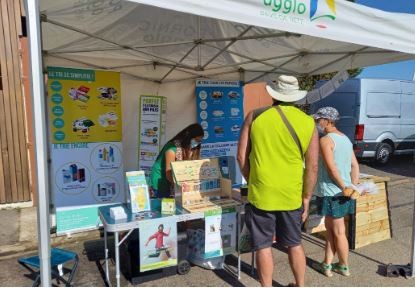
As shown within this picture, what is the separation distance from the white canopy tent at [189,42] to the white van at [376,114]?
3.94 metres

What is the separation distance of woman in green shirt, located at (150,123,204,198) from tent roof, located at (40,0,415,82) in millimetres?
1074

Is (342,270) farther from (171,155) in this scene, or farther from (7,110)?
(7,110)

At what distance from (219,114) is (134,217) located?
3.36 meters

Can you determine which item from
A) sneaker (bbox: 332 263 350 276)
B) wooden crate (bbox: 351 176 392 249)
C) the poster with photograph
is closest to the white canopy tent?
the poster with photograph

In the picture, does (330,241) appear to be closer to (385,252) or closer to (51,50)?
(385,252)

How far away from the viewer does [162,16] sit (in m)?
3.23

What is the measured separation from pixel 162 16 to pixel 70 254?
2.22 metres

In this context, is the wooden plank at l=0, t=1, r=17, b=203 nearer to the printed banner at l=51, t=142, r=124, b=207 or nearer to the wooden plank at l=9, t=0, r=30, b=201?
the wooden plank at l=9, t=0, r=30, b=201

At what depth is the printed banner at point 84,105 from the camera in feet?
14.1

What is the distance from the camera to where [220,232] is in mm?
3062

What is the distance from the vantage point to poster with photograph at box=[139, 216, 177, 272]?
2.75 metres

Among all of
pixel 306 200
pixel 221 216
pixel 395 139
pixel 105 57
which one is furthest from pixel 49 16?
pixel 395 139

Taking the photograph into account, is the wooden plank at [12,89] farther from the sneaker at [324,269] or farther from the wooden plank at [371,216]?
the wooden plank at [371,216]

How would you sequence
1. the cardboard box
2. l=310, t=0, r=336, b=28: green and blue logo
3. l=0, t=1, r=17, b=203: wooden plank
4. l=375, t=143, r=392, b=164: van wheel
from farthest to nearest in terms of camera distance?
l=375, t=143, r=392, b=164: van wheel, l=0, t=1, r=17, b=203: wooden plank, the cardboard box, l=310, t=0, r=336, b=28: green and blue logo
